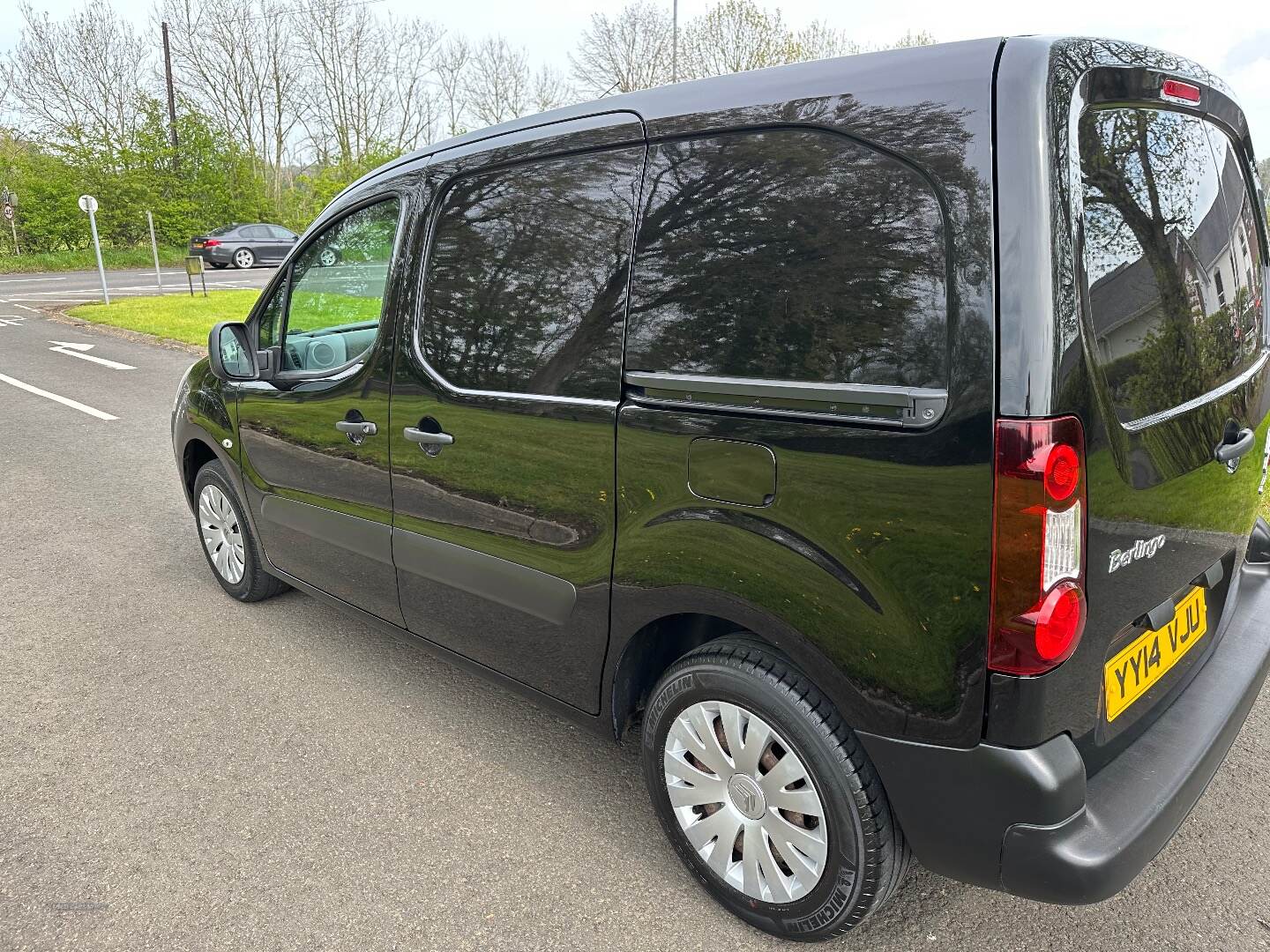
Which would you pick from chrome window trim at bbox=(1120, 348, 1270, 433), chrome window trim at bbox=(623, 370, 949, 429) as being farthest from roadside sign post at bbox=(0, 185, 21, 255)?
chrome window trim at bbox=(1120, 348, 1270, 433)

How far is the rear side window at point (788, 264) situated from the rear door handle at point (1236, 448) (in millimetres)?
905

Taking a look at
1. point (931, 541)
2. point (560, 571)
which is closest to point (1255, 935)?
point (931, 541)

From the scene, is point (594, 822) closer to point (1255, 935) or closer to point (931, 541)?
point (931, 541)

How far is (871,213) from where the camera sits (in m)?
1.74

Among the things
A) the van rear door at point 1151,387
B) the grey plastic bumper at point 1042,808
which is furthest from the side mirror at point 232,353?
the van rear door at point 1151,387

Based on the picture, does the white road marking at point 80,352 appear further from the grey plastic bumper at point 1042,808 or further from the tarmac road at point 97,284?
the grey plastic bumper at point 1042,808

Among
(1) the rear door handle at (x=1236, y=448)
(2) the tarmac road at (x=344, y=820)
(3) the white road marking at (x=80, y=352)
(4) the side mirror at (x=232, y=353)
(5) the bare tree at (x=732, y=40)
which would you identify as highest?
(5) the bare tree at (x=732, y=40)

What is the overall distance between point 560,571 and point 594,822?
0.76m

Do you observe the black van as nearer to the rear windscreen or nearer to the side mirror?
the rear windscreen

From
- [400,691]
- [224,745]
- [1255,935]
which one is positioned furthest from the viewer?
[400,691]

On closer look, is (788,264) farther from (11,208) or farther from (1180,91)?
(11,208)

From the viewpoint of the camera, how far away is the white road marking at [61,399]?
8.43 meters

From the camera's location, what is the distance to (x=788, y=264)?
1.85 m

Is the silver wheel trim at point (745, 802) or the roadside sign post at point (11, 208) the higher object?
the roadside sign post at point (11, 208)
